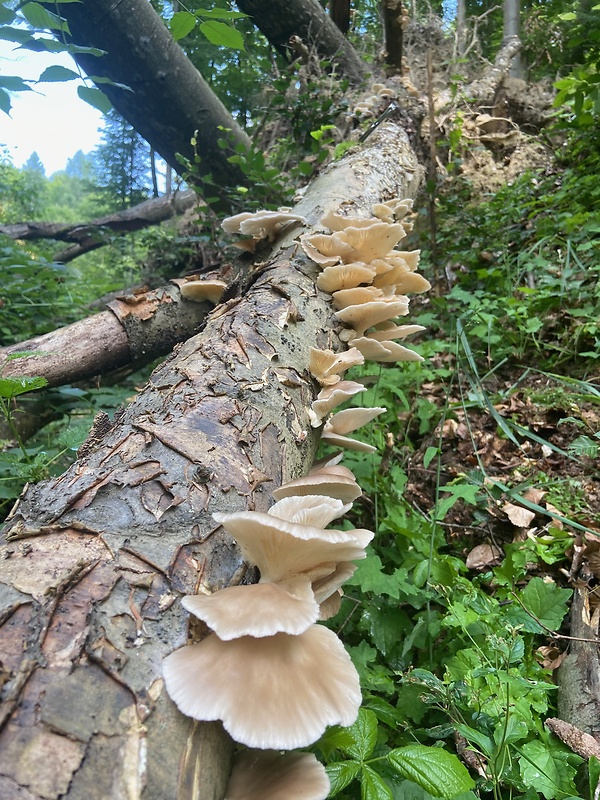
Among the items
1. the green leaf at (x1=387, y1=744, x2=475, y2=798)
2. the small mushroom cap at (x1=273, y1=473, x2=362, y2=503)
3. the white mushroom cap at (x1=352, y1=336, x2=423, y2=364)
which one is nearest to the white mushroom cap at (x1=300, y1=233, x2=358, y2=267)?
the white mushroom cap at (x1=352, y1=336, x2=423, y2=364)

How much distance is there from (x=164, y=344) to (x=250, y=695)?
3565 mm

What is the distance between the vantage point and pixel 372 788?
4.80 feet

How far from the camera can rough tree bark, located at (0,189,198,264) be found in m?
9.49

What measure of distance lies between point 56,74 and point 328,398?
86.1 inches

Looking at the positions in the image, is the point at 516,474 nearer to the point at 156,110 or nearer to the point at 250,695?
the point at 250,695

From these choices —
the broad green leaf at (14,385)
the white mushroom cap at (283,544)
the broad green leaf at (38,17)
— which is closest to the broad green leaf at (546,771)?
the white mushroom cap at (283,544)

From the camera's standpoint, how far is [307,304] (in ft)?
10.0

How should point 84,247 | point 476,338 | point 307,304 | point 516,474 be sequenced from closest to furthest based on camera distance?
point 307,304
point 516,474
point 476,338
point 84,247

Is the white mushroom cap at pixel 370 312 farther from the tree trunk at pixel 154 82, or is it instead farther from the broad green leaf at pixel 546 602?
the tree trunk at pixel 154 82

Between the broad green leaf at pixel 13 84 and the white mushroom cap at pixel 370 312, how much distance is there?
206 centimetres

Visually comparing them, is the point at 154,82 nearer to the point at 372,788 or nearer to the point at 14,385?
the point at 14,385

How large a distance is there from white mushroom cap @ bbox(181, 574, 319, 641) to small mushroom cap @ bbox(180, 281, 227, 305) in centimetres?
307

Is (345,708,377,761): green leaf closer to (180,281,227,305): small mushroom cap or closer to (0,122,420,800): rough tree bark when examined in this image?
(0,122,420,800): rough tree bark

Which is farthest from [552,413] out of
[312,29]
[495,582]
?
[312,29]
